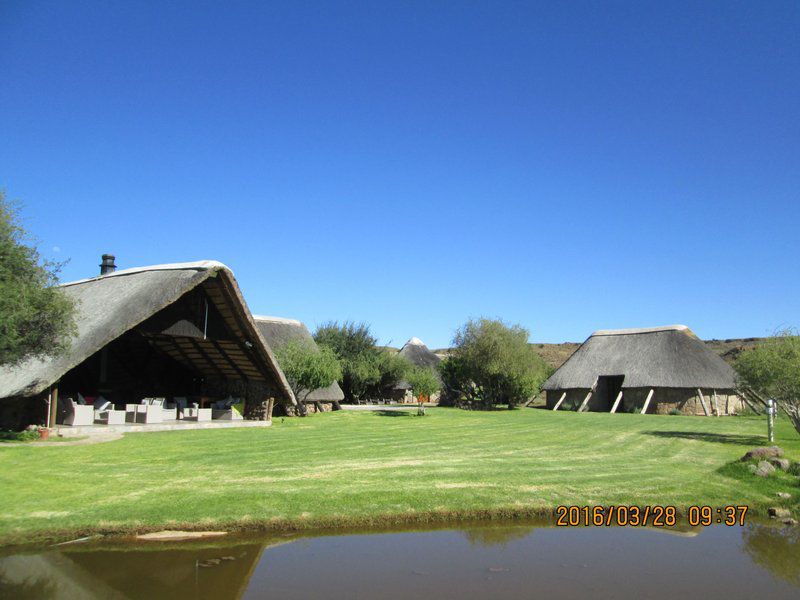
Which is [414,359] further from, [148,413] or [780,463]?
[780,463]

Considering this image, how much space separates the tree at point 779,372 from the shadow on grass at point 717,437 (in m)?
1.47

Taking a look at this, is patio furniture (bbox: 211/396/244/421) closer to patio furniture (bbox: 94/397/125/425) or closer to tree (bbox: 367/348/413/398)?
patio furniture (bbox: 94/397/125/425)

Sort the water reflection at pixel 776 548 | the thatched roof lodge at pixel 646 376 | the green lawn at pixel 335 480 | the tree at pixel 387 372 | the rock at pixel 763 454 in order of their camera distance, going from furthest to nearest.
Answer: the tree at pixel 387 372 → the thatched roof lodge at pixel 646 376 → the rock at pixel 763 454 → the green lawn at pixel 335 480 → the water reflection at pixel 776 548

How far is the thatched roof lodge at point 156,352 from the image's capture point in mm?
17047

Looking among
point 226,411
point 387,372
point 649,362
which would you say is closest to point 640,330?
point 649,362

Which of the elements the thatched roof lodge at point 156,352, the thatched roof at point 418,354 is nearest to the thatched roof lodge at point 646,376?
the thatched roof at point 418,354

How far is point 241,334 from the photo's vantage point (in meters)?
21.4

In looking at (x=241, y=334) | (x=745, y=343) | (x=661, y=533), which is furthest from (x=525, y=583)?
(x=745, y=343)

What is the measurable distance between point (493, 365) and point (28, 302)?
28156 mm

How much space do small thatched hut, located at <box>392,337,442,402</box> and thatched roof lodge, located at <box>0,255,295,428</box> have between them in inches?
1058

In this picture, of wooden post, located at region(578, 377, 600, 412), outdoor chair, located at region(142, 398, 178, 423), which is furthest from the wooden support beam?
outdoor chair, located at region(142, 398, 178, 423)

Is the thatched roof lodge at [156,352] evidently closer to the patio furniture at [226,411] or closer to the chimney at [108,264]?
the patio furniture at [226,411]

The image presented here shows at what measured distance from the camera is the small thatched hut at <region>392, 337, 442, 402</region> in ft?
169

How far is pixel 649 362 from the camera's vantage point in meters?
40.2
